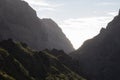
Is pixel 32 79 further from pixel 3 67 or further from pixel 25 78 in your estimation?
pixel 3 67

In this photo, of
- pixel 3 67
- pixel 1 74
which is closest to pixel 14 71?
pixel 3 67

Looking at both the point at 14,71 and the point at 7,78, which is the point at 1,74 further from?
the point at 14,71

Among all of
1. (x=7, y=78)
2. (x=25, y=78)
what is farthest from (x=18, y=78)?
(x=7, y=78)

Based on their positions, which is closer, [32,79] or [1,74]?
[1,74]

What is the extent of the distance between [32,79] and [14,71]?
1206 cm

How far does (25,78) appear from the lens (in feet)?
647

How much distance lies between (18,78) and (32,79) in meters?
10.7

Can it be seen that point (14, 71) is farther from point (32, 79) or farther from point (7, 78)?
point (7, 78)

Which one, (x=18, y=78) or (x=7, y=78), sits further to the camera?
(x=18, y=78)

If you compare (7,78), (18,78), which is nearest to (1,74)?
(7,78)

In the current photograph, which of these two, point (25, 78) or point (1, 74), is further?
point (25, 78)

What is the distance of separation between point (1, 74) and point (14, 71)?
77.7ft

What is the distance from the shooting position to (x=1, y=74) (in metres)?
176

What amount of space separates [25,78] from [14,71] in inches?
325
